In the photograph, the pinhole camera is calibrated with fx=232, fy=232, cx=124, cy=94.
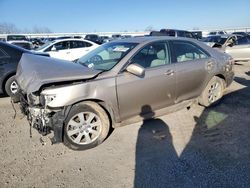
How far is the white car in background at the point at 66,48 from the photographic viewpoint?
10500mm

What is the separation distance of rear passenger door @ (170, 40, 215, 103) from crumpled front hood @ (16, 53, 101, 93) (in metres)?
1.69

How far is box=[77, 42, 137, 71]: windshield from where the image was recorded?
13.2 feet

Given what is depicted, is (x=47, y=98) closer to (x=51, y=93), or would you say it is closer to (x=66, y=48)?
(x=51, y=93)

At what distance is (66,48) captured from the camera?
1096cm

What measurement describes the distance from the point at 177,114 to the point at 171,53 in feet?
4.48

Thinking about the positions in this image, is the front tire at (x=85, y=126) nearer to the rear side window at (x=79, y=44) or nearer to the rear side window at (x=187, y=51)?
the rear side window at (x=187, y=51)

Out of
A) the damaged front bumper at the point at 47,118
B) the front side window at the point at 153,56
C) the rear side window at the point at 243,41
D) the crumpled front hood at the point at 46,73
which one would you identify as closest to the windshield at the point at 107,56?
the front side window at the point at 153,56

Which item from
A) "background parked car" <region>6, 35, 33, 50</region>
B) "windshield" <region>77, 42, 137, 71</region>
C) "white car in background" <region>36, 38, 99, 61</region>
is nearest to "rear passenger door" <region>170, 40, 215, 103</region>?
"windshield" <region>77, 42, 137, 71</region>

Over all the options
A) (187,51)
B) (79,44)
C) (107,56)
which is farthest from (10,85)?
(79,44)

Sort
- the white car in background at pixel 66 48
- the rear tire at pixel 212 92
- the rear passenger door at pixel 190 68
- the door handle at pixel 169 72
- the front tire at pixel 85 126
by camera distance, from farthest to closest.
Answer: the white car in background at pixel 66 48, the rear tire at pixel 212 92, the rear passenger door at pixel 190 68, the door handle at pixel 169 72, the front tire at pixel 85 126

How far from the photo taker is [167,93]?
434cm

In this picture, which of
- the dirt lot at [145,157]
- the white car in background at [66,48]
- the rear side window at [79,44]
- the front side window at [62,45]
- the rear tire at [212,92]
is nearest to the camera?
the dirt lot at [145,157]

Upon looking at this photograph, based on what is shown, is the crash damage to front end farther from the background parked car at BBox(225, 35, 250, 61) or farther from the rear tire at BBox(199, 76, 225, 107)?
the background parked car at BBox(225, 35, 250, 61)

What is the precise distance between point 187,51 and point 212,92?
4.09 feet
